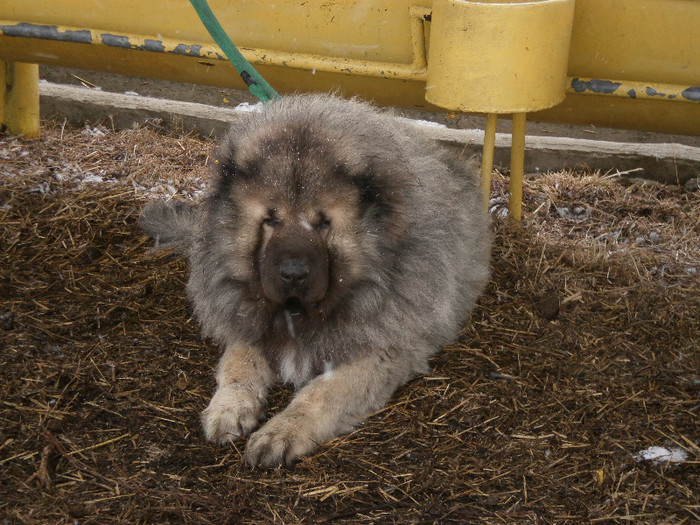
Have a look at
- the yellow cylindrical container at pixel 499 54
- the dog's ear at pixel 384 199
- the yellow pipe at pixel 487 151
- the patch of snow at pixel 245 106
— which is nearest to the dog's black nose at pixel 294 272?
the dog's ear at pixel 384 199

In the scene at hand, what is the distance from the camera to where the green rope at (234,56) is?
4855 mm

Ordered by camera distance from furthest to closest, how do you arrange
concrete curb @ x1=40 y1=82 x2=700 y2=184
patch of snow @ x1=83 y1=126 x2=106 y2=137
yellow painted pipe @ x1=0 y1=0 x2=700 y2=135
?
patch of snow @ x1=83 y1=126 x2=106 y2=137 → concrete curb @ x1=40 y1=82 x2=700 y2=184 → yellow painted pipe @ x1=0 y1=0 x2=700 y2=135

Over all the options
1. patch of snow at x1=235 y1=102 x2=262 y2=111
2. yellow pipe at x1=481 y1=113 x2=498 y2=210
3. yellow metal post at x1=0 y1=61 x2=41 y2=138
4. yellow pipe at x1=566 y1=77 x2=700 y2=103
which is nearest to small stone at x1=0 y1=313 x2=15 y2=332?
yellow pipe at x1=481 y1=113 x2=498 y2=210

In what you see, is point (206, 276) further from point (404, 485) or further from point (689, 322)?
point (689, 322)

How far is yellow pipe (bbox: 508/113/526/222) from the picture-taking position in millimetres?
5932

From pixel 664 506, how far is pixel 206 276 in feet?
8.01

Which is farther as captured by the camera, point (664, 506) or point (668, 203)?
point (668, 203)

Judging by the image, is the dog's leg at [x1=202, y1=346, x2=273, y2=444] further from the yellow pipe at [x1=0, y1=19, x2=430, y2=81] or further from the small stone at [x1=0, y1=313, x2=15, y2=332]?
the yellow pipe at [x1=0, y1=19, x2=430, y2=81]

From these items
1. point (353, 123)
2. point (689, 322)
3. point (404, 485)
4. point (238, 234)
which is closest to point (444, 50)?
point (353, 123)

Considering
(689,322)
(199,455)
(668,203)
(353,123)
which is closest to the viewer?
(199,455)

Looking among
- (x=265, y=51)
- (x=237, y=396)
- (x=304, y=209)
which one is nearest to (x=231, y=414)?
(x=237, y=396)

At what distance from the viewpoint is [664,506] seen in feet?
12.0

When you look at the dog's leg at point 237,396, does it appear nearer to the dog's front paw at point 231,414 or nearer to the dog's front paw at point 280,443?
the dog's front paw at point 231,414

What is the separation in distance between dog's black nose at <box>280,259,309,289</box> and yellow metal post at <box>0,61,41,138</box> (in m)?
4.63
